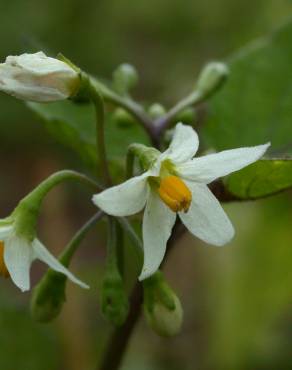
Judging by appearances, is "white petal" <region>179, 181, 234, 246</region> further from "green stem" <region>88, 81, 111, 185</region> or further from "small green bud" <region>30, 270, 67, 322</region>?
"small green bud" <region>30, 270, 67, 322</region>

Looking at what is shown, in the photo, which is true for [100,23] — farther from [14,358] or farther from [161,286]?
[161,286]

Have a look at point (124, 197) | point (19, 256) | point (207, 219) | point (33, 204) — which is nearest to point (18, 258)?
point (19, 256)

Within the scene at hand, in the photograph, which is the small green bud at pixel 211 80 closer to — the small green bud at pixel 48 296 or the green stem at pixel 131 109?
the green stem at pixel 131 109

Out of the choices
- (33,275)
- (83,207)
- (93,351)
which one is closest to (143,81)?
(83,207)

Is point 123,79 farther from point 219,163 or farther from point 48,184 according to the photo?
point 219,163

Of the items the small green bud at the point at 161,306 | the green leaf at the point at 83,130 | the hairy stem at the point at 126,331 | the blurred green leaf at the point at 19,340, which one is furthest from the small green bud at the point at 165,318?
the blurred green leaf at the point at 19,340

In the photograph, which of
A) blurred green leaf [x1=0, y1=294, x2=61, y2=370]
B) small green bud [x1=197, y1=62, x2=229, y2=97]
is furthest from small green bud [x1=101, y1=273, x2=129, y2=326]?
blurred green leaf [x1=0, y1=294, x2=61, y2=370]
